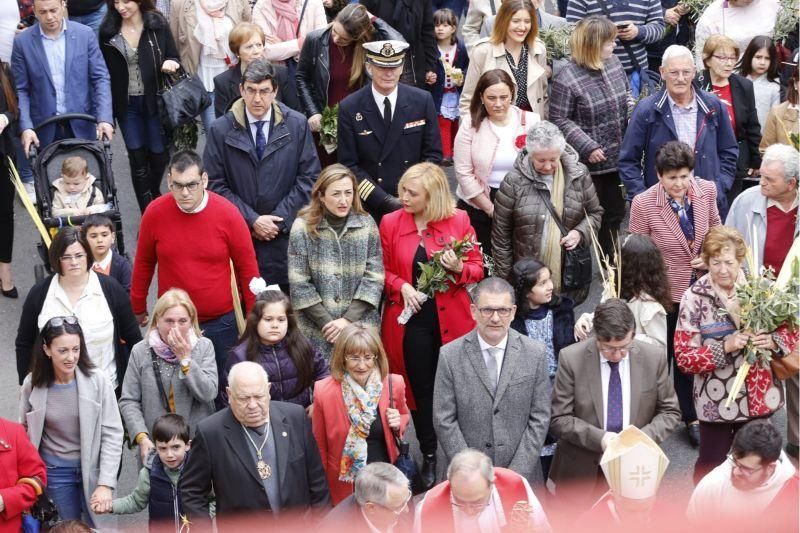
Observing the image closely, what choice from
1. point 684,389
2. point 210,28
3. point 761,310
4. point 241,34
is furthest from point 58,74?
point 761,310

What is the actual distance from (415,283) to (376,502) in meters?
2.31

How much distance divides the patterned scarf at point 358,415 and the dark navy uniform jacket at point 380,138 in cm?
226

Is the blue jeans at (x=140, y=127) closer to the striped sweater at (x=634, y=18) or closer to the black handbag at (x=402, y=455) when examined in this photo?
the striped sweater at (x=634, y=18)

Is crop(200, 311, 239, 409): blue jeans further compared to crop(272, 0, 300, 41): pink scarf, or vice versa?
crop(272, 0, 300, 41): pink scarf

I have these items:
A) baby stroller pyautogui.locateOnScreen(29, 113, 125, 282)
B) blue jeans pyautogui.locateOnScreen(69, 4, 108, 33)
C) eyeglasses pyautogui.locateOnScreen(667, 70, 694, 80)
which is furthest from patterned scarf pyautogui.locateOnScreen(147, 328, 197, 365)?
blue jeans pyautogui.locateOnScreen(69, 4, 108, 33)

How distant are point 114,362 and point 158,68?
3.38m

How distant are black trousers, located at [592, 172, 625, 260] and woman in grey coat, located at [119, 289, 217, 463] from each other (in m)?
3.92

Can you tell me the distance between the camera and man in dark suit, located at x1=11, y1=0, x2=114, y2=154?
1091 cm

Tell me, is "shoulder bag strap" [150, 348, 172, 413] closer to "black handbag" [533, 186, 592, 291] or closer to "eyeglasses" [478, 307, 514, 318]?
"eyeglasses" [478, 307, 514, 318]

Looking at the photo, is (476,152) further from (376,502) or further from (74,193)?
(376,502)

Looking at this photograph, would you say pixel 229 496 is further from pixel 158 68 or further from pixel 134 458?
pixel 158 68

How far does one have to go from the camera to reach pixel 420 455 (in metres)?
9.42

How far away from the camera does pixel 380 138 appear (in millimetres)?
9961

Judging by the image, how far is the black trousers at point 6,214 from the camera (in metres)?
11.0
